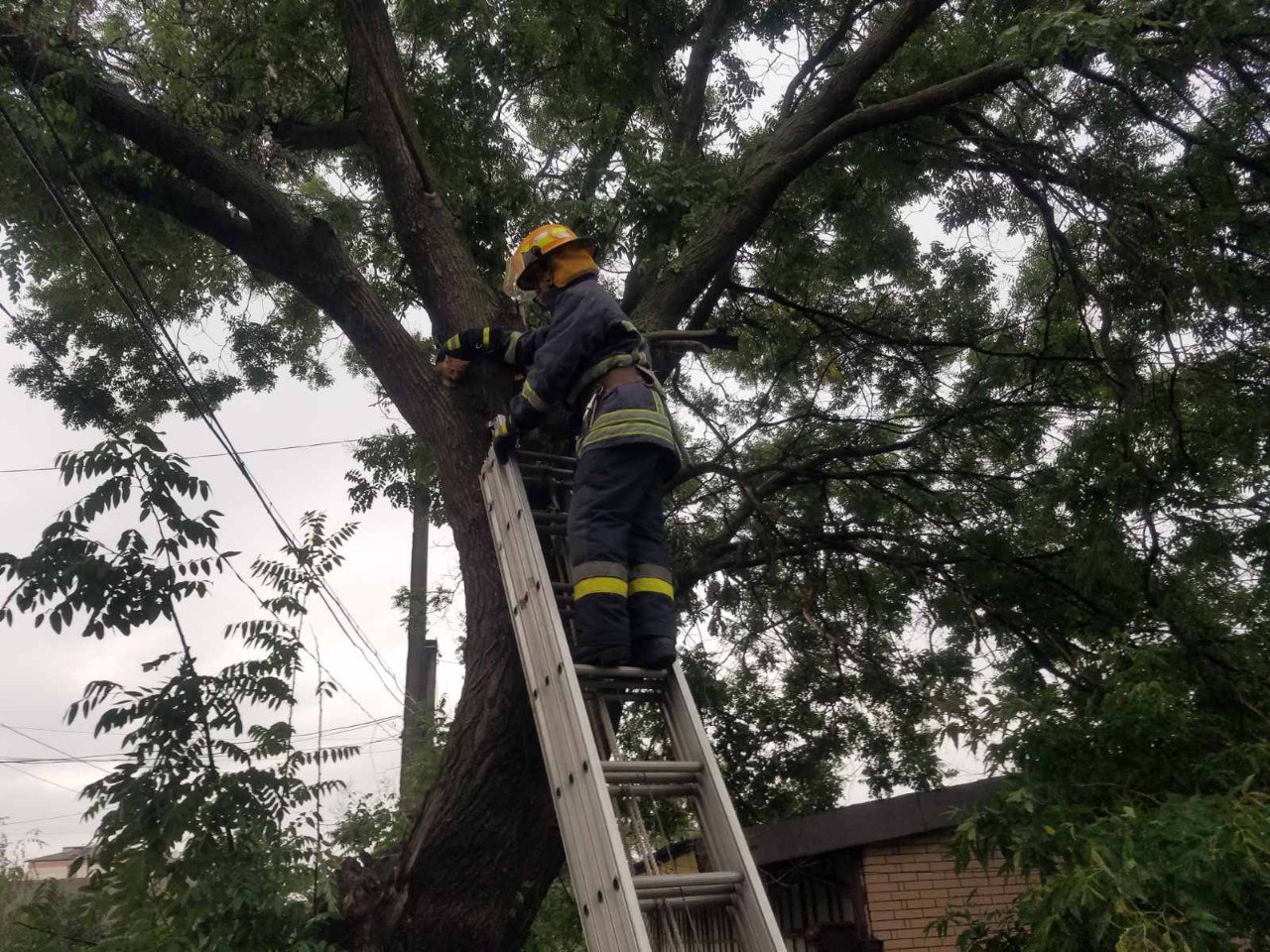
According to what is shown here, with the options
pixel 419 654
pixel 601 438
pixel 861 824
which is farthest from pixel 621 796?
pixel 419 654

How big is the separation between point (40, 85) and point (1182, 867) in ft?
18.5

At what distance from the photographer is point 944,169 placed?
7.57 metres

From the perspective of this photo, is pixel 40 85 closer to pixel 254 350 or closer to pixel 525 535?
pixel 525 535

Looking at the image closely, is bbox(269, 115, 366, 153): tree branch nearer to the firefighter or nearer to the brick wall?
the firefighter

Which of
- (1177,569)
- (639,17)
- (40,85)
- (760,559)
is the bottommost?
(1177,569)

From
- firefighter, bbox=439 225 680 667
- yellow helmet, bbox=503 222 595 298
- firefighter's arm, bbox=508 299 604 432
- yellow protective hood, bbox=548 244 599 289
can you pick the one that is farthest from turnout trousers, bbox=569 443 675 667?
yellow helmet, bbox=503 222 595 298

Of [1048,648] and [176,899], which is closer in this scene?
[176,899]

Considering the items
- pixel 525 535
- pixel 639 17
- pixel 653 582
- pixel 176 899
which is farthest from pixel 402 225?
pixel 639 17

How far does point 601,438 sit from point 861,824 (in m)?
4.50

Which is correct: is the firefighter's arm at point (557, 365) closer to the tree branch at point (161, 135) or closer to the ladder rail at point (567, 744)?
the ladder rail at point (567, 744)

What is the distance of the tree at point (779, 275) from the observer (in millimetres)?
4781

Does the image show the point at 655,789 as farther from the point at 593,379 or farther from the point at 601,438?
the point at 593,379

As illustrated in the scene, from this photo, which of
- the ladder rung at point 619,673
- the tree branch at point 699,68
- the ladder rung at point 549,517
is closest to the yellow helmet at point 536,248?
the ladder rung at point 549,517

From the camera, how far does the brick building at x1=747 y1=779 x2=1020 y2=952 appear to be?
23.1 ft
